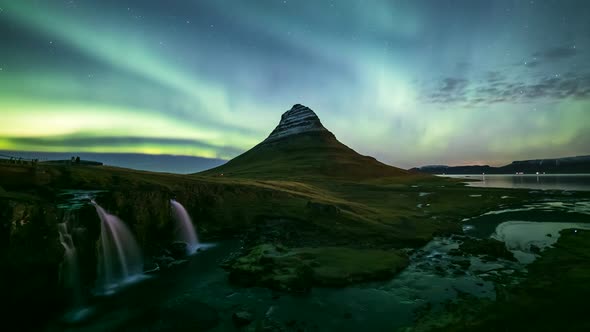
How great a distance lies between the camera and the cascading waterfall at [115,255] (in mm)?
28297

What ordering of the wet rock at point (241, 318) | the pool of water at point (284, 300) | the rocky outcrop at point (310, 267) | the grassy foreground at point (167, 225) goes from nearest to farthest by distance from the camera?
the wet rock at point (241, 318), the pool of water at point (284, 300), the grassy foreground at point (167, 225), the rocky outcrop at point (310, 267)

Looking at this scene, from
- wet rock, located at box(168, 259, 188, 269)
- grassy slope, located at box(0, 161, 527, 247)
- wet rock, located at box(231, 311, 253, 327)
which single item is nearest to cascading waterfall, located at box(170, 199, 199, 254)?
grassy slope, located at box(0, 161, 527, 247)

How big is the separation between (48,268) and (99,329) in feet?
26.9

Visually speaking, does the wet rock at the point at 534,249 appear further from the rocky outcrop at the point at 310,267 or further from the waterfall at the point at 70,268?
the waterfall at the point at 70,268

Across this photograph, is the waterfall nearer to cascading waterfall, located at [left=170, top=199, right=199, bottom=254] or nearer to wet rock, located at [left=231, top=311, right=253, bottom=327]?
A: wet rock, located at [left=231, top=311, right=253, bottom=327]

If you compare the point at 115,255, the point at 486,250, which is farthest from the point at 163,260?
the point at 486,250

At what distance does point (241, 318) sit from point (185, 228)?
25577 millimetres

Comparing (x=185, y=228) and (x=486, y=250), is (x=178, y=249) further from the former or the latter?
(x=486, y=250)

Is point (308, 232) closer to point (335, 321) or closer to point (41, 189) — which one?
→ point (335, 321)

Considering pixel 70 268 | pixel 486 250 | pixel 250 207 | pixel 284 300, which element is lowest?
pixel 284 300

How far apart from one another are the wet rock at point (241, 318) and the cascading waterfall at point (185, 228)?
67.0 ft

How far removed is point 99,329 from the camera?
19.9 meters

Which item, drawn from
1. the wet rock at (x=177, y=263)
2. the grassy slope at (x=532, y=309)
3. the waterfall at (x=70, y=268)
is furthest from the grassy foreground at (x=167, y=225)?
the grassy slope at (x=532, y=309)

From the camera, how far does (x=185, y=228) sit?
141 feet
